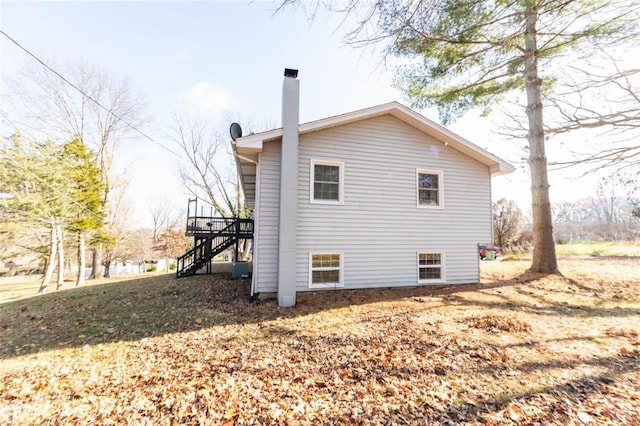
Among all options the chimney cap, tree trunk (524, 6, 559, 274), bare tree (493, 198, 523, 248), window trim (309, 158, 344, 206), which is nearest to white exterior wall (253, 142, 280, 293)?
window trim (309, 158, 344, 206)

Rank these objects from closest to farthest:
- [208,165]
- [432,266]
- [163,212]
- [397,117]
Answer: [397,117] < [432,266] < [208,165] < [163,212]

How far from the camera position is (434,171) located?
841 centimetres

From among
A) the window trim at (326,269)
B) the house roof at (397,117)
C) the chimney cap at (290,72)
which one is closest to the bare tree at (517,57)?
the house roof at (397,117)

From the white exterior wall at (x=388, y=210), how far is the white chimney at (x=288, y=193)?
563mm

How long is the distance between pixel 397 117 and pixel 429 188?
247cm

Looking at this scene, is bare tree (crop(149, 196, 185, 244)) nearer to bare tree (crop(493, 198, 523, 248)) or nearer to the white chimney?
the white chimney

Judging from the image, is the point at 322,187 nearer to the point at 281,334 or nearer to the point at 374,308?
the point at 374,308

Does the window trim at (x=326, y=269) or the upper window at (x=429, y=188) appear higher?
the upper window at (x=429, y=188)

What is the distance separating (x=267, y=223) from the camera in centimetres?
688

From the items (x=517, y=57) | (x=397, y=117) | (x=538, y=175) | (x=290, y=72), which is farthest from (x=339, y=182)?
(x=517, y=57)

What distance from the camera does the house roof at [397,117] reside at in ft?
22.1

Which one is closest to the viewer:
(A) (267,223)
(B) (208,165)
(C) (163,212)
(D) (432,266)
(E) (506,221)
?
(A) (267,223)

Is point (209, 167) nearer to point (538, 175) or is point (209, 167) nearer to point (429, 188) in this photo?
point (429, 188)

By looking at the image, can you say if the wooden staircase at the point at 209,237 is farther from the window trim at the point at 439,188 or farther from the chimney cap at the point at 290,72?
the window trim at the point at 439,188
